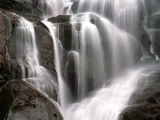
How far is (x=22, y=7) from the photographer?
16.7 metres

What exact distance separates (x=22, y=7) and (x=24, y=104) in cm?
1002

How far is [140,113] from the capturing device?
877cm

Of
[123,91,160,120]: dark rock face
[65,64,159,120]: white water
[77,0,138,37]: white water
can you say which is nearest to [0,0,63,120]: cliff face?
[65,64,159,120]: white water

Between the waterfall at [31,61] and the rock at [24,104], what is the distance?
0.92 meters

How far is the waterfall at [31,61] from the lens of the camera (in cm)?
974

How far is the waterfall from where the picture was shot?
9.74m

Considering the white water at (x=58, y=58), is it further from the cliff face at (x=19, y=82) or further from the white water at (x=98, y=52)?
the white water at (x=98, y=52)

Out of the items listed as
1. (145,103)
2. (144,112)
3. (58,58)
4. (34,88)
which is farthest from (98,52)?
(34,88)

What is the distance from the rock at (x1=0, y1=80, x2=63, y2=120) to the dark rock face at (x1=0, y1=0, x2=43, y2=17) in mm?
8384

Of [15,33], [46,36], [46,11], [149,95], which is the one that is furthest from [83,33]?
[46,11]

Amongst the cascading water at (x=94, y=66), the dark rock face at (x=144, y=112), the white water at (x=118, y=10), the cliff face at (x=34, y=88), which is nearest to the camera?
the cliff face at (x=34, y=88)

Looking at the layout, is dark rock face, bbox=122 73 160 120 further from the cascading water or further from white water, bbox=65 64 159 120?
the cascading water

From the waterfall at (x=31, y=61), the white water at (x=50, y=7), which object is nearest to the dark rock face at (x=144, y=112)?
the waterfall at (x=31, y=61)

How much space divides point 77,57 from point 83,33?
1.57 metres
